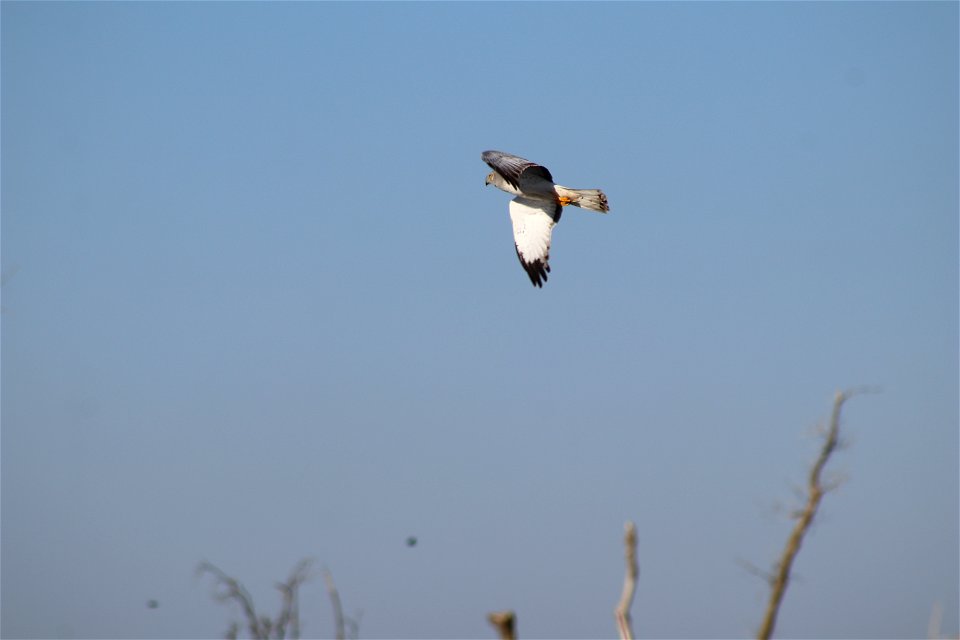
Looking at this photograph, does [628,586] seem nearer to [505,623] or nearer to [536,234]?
[505,623]

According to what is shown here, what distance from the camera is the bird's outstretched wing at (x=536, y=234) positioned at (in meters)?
14.6

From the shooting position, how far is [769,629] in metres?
11.3

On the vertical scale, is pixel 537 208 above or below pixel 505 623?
above

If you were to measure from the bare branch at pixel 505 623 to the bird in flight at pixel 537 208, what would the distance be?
32.3 feet

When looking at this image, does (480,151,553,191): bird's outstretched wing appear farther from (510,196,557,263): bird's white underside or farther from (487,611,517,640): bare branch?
(487,611,517,640): bare branch

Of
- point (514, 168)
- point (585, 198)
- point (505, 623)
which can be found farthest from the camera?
point (585, 198)

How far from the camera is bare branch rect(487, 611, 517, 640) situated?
4.56 m

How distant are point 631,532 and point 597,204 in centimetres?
889

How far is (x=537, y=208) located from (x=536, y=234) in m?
0.33

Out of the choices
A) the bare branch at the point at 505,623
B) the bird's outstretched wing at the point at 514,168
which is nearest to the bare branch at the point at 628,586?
the bare branch at the point at 505,623

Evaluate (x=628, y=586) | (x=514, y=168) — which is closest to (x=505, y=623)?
(x=628, y=586)

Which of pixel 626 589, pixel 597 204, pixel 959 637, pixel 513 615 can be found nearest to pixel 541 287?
pixel 597 204

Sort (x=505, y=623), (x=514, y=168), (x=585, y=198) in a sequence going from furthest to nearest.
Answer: (x=585, y=198), (x=514, y=168), (x=505, y=623)

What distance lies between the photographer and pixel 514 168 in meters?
14.1
